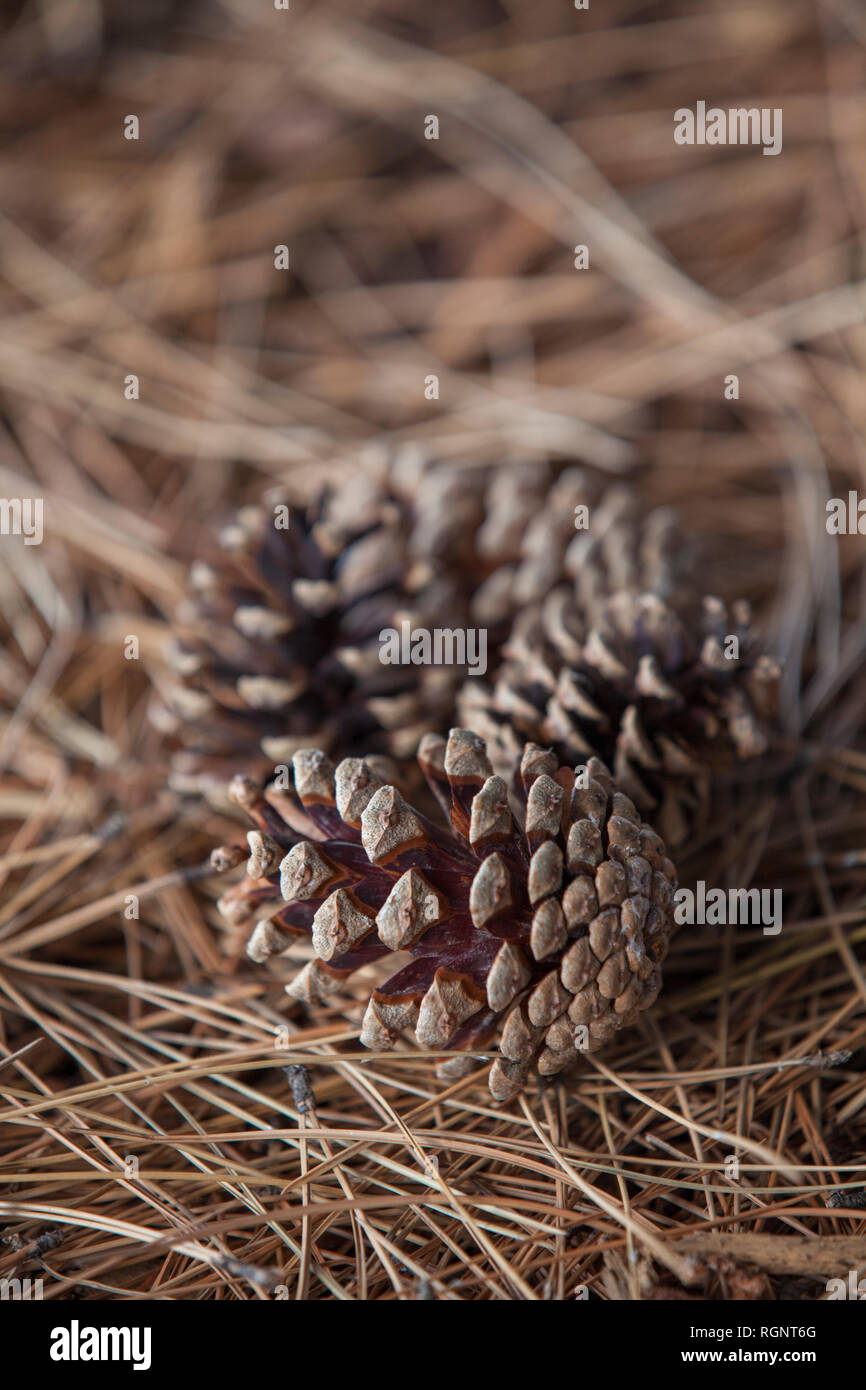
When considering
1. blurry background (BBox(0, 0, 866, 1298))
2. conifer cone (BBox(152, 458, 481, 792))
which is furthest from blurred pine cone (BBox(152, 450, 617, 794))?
blurry background (BBox(0, 0, 866, 1298))

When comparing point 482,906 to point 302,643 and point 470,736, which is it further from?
point 302,643

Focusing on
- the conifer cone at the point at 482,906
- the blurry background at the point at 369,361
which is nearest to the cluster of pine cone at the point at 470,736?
the conifer cone at the point at 482,906

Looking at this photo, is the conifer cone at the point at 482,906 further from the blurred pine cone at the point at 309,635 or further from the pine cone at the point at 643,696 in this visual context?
the blurred pine cone at the point at 309,635

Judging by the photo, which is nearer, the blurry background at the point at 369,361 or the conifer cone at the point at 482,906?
the conifer cone at the point at 482,906

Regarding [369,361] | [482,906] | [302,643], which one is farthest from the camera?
[369,361]

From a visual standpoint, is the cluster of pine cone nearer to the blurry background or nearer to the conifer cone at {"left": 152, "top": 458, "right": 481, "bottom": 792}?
the conifer cone at {"left": 152, "top": 458, "right": 481, "bottom": 792}

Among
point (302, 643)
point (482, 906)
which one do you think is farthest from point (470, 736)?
point (302, 643)

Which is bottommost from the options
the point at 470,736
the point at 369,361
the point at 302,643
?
the point at 470,736
